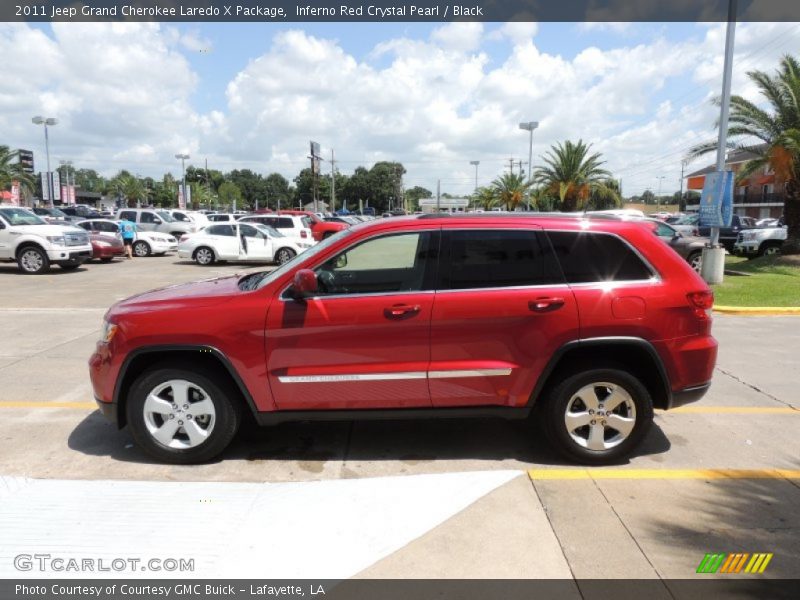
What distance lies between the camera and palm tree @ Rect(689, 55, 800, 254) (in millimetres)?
16328

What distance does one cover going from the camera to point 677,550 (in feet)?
10.3

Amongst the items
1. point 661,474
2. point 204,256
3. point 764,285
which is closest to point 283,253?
point 204,256

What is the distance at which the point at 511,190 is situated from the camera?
182 ft

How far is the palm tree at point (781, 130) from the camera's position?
53.6 ft

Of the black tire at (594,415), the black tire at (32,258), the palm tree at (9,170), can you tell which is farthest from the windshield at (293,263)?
the palm tree at (9,170)

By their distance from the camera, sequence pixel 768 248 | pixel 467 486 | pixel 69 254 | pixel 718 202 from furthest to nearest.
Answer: pixel 768 248
pixel 69 254
pixel 718 202
pixel 467 486

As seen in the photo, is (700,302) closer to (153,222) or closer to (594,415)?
(594,415)

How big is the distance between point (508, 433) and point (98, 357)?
124 inches

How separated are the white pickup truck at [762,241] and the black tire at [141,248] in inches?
865

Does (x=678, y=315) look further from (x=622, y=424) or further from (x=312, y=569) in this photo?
(x=312, y=569)

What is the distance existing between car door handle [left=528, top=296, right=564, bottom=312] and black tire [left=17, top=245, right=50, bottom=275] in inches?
636

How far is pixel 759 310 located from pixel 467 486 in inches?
356

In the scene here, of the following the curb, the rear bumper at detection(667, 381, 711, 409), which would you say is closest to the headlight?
the rear bumper at detection(667, 381, 711, 409)

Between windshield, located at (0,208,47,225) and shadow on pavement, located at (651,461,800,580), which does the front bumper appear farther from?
shadow on pavement, located at (651,461,800,580)
